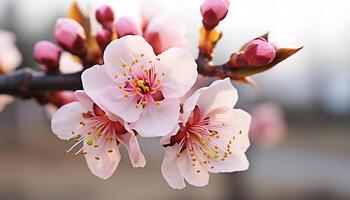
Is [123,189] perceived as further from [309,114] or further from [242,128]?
[309,114]

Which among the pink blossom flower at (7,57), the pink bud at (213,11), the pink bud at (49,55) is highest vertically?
the pink bud at (213,11)

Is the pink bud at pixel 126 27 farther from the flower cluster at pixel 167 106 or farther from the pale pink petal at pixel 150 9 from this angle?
the pale pink petal at pixel 150 9

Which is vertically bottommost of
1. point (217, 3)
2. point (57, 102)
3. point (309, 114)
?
point (309, 114)

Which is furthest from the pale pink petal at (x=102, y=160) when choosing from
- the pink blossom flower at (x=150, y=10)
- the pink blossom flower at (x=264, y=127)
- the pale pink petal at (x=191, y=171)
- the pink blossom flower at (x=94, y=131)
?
the pink blossom flower at (x=264, y=127)

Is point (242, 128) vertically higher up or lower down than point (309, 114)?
higher up

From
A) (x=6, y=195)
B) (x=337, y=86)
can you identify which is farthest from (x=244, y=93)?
(x=337, y=86)

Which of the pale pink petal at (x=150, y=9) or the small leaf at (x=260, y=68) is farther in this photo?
the pale pink petal at (x=150, y=9)
